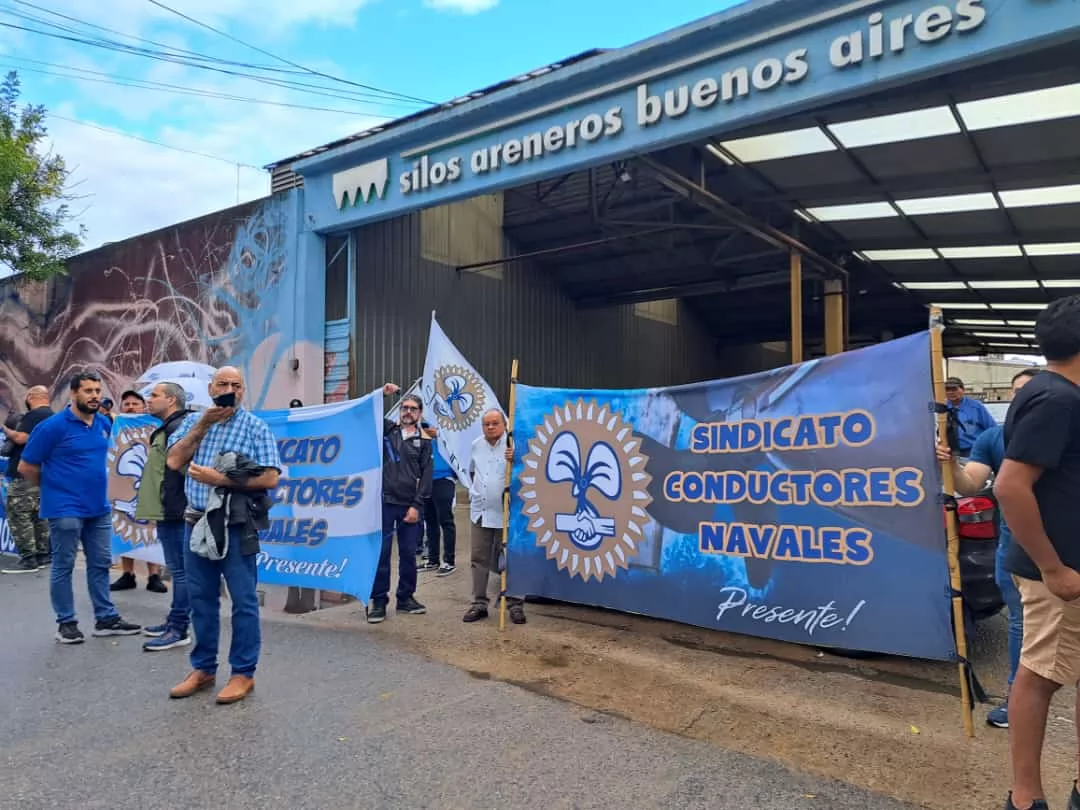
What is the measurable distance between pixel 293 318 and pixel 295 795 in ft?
28.9

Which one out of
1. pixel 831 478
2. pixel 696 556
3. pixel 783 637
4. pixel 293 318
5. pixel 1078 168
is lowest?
pixel 783 637

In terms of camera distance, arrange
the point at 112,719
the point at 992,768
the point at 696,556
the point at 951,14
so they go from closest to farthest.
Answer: the point at 992,768 → the point at 112,719 → the point at 696,556 → the point at 951,14

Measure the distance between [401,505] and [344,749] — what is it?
8.81 ft

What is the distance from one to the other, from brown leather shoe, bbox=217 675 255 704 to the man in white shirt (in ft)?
6.32

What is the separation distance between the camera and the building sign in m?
5.98

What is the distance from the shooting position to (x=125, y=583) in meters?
7.18

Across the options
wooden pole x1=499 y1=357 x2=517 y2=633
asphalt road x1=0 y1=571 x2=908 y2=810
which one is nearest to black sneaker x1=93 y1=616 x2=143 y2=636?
asphalt road x1=0 y1=571 x2=908 y2=810

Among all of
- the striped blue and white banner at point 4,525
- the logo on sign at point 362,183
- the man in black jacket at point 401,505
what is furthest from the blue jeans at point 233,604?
the logo on sign at point 362,183

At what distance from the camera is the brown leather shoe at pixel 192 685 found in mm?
4152

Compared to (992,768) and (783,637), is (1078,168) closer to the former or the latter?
(783,637)

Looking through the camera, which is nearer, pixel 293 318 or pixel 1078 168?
pixel 1078 168

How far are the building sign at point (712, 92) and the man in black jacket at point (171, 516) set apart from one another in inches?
204

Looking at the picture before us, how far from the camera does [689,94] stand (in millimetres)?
7457

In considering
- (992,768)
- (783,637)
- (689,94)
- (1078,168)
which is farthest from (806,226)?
(992,768)
